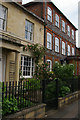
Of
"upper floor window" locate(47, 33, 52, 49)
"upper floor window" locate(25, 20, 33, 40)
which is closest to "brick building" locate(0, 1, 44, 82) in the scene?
"upper floor window" locate(25, 20, 33, 40)

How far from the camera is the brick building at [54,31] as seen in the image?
42.6 feet

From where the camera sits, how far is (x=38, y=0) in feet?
43.3

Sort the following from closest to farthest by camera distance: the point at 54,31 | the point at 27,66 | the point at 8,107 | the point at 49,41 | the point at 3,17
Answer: the point at 8,107, the point at 3,17, the point at 27,66, the point at 49,41, the point at 54,31

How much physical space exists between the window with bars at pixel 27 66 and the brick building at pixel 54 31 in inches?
91.1

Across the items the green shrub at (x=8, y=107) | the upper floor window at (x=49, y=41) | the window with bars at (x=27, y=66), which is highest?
the upper floor window at (x=49, y=41)

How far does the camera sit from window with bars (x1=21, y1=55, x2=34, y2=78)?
384 inches

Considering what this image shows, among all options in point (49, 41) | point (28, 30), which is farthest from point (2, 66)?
point (49, 41)

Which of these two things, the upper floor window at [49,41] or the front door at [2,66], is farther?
the upper floor window at [49,41]

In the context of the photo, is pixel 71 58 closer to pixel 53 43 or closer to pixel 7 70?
pixel 53 43

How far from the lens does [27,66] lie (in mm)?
10164

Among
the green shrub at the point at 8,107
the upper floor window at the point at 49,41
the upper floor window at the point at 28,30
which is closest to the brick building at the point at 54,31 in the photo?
the upper floor window at the point at 49,41

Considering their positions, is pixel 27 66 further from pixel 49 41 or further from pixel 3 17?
pixel 49 41

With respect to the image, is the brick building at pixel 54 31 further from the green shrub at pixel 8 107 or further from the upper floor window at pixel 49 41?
the green shrub at pixel 8 107

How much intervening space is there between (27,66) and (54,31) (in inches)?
266
